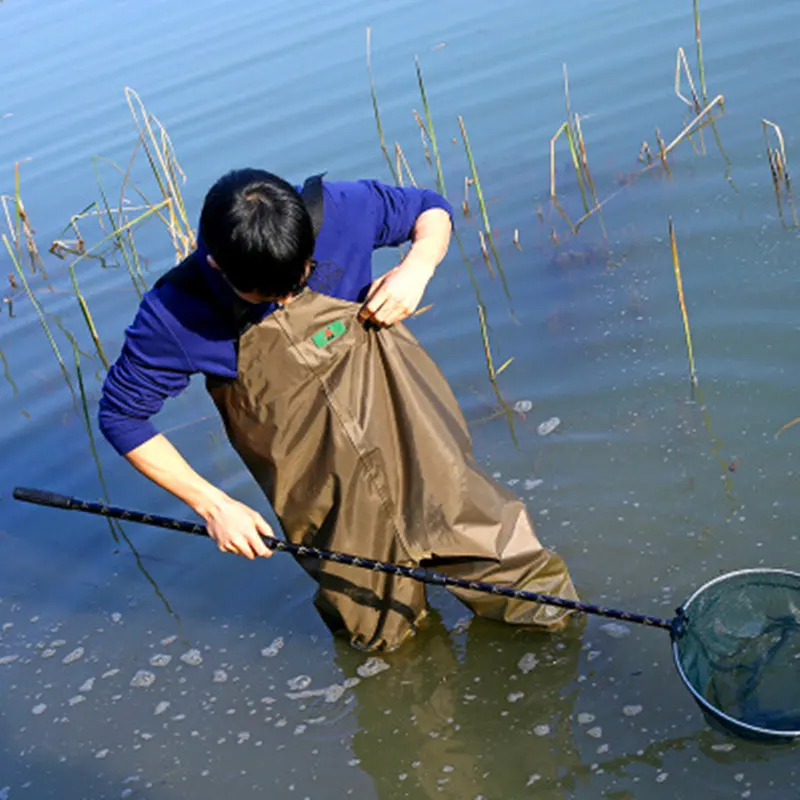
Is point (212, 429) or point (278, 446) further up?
point (278, 446)

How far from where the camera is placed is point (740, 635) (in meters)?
3.33

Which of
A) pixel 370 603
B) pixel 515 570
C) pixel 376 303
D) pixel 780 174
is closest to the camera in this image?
pixel 376 303

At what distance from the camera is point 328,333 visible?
3.10 meters

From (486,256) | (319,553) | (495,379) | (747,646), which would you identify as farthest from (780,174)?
(319,553)

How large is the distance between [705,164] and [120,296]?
364 cm

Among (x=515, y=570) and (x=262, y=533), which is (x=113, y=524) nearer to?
(x=262, y=533)

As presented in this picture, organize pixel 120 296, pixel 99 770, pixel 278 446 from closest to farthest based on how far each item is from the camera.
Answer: pixel 278 446 < pixel 99 770 < pixel 120 296

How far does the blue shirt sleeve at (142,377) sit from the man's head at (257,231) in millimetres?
380

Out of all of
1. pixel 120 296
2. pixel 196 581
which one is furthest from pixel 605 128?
pixel 196 581

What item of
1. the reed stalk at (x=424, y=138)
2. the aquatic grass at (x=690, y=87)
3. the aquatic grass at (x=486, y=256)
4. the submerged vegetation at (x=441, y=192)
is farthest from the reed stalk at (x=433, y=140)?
the aquatic grass at (x=690, y=87)

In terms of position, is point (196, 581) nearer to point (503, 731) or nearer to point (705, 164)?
point (503, 731)

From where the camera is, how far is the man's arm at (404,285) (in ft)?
10.0

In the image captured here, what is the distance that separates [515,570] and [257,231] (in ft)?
4.93

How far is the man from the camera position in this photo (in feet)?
9.65
